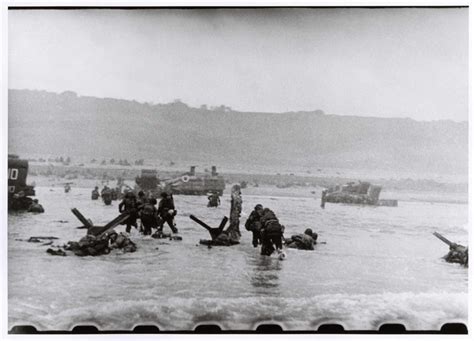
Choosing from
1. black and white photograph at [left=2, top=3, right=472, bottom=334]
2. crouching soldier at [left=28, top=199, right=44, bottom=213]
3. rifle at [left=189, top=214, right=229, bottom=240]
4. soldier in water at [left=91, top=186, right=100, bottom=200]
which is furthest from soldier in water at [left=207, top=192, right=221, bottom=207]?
crouching soldier at [left=28, top=199, right=44, bottom=213]

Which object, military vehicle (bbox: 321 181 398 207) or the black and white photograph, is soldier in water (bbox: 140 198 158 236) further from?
military vehicle (bbox: 321 181 398 207)

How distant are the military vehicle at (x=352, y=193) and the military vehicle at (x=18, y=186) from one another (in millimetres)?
3096

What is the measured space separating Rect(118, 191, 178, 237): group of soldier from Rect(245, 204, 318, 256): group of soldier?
2.70 feet

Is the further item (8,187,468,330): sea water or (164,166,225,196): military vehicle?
(164,166,225,196): military vehicle

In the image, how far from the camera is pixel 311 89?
6.18m

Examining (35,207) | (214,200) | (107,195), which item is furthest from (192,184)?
(35,207)

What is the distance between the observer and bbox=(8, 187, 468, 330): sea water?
18.8 ft

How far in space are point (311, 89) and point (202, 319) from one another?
263 cm

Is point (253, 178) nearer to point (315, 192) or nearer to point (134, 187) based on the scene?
point (315, 192)

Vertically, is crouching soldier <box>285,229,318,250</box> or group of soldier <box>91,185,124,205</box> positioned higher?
group of soldier <box>91,185,124,205</box>

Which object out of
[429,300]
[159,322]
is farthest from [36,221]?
[429,300]

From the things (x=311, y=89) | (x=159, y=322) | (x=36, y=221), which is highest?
(x=311, y=89)

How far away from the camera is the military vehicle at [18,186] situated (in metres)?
5.94

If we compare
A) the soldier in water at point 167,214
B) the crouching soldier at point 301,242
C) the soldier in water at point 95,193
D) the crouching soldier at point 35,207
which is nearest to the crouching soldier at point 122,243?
the soldier in water at point 167,214
